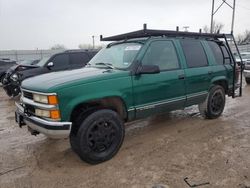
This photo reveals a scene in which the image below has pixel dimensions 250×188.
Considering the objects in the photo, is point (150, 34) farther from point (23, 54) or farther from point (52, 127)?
point (23, 54)

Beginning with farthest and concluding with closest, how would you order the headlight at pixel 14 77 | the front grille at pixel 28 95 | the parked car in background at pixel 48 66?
the headlight at pixel 14 77 < the parked car in background at pixel 48 66 < the front grille at pixel 28 95

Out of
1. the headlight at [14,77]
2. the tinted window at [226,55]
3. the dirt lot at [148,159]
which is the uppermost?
the tinted window at [226,55]

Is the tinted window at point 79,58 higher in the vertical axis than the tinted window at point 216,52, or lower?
lower

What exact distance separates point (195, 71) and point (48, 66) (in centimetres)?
578

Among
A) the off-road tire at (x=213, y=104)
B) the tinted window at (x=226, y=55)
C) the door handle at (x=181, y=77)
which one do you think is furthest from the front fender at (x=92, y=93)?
the tinted window at (x=226, y=55)

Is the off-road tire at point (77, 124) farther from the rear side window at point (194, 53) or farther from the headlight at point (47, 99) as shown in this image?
the rear side window at point (194, 53)

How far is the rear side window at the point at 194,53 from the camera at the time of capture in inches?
208

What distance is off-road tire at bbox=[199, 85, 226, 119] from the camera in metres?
5.90

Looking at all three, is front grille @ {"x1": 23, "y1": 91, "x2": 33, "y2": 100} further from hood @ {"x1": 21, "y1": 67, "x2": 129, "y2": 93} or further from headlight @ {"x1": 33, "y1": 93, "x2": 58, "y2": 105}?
headlight @ {"x1": 33, "y1": 93, "x2": 58, "y2": 105}

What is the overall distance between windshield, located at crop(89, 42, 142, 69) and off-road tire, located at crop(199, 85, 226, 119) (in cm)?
234

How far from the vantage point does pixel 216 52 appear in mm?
6082

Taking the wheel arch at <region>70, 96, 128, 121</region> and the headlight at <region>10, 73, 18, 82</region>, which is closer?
the wheel arch at <region>70, 96, 128, 121</region>

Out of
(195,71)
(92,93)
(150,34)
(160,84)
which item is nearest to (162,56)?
(150,34)

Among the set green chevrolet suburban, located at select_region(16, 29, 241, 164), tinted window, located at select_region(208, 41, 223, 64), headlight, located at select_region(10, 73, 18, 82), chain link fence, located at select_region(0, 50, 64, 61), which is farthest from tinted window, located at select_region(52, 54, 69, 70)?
chain link fence, located at select_region(0, 50, 64, 61)
